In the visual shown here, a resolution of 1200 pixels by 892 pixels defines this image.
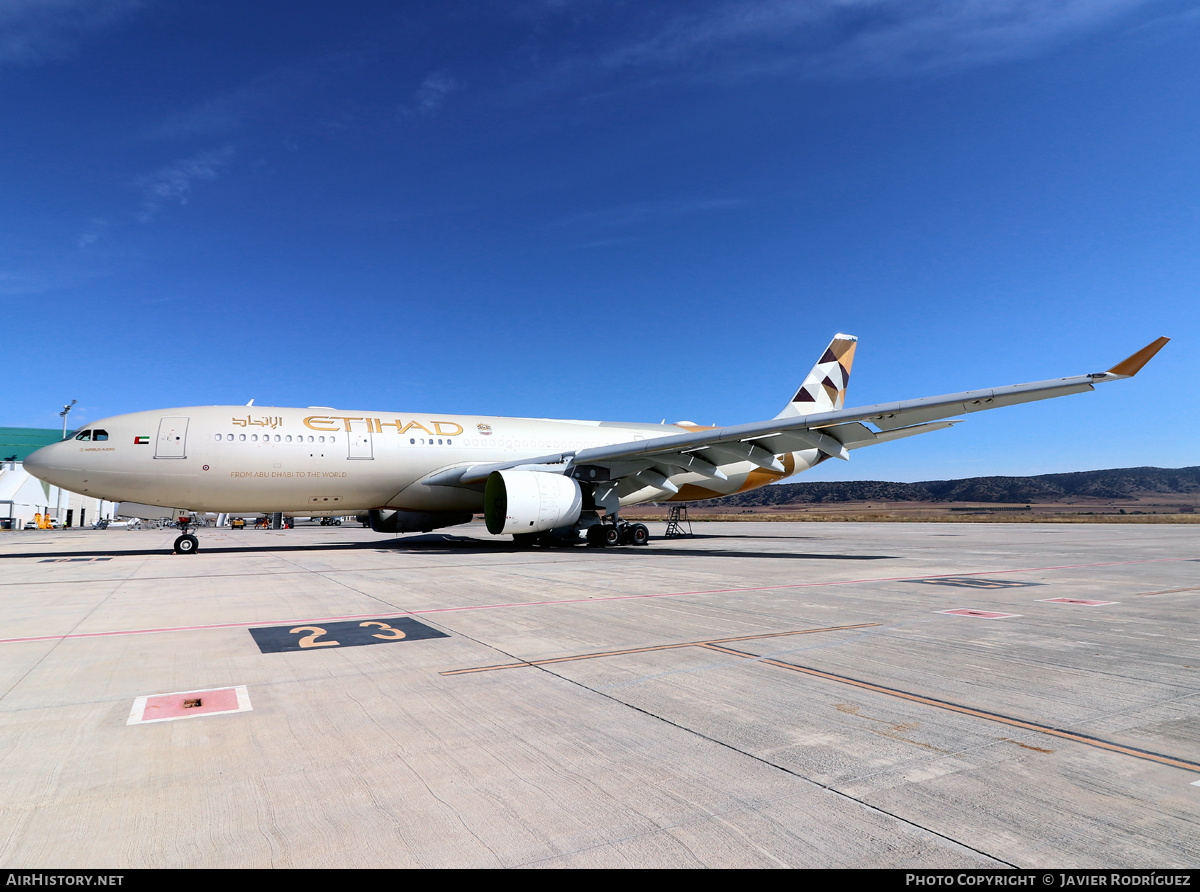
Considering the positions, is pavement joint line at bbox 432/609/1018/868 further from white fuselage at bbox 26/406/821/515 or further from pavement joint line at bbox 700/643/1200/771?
white fuselage at bbox 26/406/821/515

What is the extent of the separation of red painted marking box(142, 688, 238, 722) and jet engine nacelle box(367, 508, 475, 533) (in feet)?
54.7

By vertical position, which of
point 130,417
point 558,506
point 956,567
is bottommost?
point 956,567

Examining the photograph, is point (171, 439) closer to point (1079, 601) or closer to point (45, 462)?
point (45, 462)

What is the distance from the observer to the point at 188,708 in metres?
4.57

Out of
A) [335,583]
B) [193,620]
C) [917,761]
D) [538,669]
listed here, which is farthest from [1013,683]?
[335,583]

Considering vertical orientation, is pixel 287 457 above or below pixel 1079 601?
above

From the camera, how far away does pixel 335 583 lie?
11523mm

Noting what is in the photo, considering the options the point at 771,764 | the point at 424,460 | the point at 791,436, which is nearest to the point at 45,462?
the point at 424,460

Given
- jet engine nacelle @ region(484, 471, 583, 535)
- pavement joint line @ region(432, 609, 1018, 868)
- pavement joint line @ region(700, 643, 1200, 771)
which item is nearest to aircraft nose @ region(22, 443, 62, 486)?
jet engine nacelle @ region(484, 471, 583, 535)

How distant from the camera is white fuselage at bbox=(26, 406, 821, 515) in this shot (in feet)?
55.4

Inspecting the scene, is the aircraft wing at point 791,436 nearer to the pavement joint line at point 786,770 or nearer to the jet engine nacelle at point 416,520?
the jet engine nacelle at point 416,520

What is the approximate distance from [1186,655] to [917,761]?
4.51 m

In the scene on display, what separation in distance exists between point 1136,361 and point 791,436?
706cm
